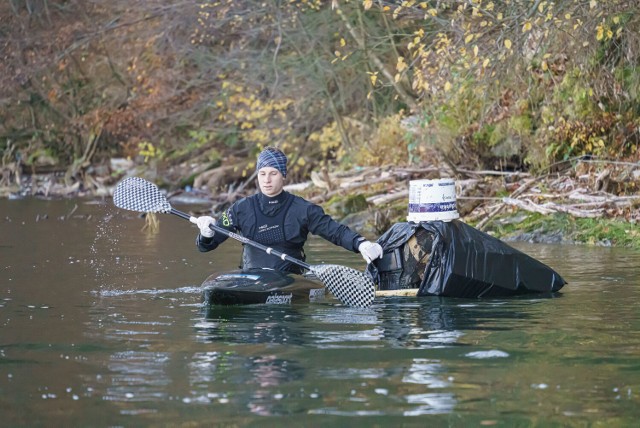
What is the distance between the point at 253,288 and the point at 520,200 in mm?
7528

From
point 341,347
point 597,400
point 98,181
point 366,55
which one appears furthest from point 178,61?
point 597,400

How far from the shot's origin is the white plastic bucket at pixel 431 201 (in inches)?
401

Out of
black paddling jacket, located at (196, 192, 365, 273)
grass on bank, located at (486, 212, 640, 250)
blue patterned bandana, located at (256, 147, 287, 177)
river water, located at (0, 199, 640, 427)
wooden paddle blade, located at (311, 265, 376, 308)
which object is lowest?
river water, located at (0, 199, 640, 427)

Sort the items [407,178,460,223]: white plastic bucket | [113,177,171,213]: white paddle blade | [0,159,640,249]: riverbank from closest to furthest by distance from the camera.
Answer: [407,178,460,223]: white plastic bucket
[113,177,171,213]: white paddle blade
[0,159,640,249]: riverbank

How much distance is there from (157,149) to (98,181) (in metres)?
1.56

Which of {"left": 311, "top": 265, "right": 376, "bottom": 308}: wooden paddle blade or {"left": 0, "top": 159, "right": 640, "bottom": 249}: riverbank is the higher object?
{"left": 0, "top": 159, "right": 640, "bottom": 249}: riverbank

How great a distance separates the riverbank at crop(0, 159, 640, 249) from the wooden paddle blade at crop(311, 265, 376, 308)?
18.2 ft

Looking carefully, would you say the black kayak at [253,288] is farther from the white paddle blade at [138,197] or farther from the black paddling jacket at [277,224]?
the white paddle blade at [138,197]

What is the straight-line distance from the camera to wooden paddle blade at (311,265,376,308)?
377 inches

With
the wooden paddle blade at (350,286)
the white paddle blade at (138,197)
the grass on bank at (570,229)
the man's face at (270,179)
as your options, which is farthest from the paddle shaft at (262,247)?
the grass on bank at (570,229)

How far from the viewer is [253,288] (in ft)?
31.4

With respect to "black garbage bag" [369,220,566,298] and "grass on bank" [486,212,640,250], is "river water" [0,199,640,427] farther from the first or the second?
"grass on bank" [486,212,640,250]

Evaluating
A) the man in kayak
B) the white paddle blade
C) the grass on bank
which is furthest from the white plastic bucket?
the grass on bank

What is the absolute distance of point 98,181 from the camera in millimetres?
30281
